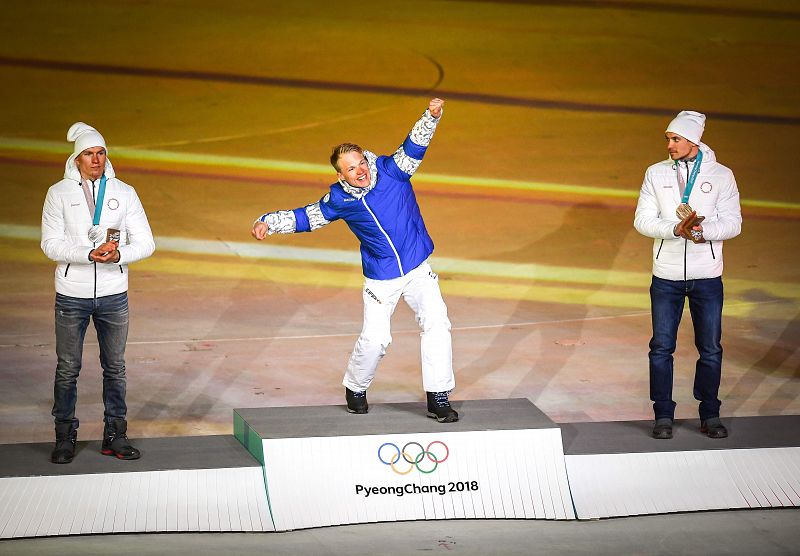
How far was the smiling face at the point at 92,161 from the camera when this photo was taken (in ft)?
26.6

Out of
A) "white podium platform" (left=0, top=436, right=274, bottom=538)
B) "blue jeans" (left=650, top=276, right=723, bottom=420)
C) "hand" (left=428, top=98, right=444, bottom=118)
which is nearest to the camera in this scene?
"white podium platform" (left=0, top=436, right=274, bottom=538)

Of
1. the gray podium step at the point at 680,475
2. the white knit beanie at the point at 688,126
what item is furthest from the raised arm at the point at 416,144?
the gray podium step at the point at 680,475

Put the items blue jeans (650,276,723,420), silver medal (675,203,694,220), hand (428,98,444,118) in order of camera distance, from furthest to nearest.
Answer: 1. blue jeans (650,276,723,420)
2. silver medal (675,203,694,220)
3. hand (428,98,444,118)

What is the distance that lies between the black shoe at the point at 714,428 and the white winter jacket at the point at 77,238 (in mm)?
3527

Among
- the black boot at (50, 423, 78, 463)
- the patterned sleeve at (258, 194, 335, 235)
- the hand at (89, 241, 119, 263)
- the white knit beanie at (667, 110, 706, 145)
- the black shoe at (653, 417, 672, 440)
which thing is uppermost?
the white knit beanie at (667, 110, 706, 145)

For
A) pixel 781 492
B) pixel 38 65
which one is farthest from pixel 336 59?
pixel 781 492

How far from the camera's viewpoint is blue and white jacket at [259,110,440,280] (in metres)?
8.52

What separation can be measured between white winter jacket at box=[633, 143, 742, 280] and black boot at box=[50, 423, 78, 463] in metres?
3.53

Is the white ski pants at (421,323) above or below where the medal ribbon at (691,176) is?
below

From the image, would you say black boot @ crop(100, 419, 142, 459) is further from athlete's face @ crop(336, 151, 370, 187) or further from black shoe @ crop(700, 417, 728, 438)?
black shoe @ crop(700, 417, 728, 438)

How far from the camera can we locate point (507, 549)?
7.66 meters

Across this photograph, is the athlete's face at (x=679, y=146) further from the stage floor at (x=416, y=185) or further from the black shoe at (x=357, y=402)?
the black shoe at (x=357, y=402)

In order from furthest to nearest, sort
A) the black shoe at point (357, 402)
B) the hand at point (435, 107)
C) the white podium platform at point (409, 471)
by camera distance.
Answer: the black shoe at point (357, 402)
the hand at point (435, 107)
the white podium platform at point (409, 471)

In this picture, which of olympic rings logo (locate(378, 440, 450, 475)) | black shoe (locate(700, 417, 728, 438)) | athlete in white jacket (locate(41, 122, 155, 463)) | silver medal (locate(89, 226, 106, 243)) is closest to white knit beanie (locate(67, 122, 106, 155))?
athlete in white jacket (locate(41, 122, 155, 463))
